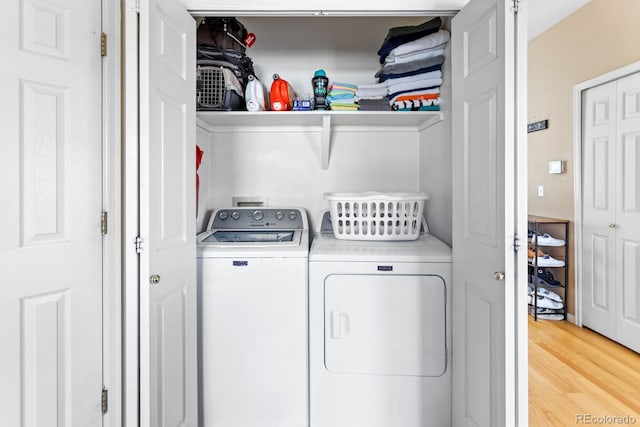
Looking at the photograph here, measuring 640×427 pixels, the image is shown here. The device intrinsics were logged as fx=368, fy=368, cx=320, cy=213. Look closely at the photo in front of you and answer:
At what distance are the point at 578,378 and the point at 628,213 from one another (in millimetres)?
1477

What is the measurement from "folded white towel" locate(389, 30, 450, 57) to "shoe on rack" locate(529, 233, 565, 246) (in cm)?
259

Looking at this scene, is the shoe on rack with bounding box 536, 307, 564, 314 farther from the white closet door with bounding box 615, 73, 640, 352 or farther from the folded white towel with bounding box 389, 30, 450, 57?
the folded white towel with bounding box 389, 30, 450, 57

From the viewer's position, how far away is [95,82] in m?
1.26

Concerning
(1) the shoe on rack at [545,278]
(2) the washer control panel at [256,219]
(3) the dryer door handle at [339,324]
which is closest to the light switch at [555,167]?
(1) the shoe on rack at [545,278]

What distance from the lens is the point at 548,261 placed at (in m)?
3.67

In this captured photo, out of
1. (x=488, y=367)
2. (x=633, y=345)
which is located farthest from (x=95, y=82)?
(x=633, y=345)

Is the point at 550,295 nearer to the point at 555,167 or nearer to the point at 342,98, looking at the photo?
the point at 555,167

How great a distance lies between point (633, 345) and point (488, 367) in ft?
8.12

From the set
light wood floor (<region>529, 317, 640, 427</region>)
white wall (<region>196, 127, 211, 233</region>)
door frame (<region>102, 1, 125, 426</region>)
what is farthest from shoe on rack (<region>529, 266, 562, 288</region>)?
door frame (<region>102, 1, 125, 426</region>)

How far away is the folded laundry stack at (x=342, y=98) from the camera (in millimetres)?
2166

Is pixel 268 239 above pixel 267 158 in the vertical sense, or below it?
below

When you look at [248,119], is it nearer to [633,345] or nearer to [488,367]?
[488,367]

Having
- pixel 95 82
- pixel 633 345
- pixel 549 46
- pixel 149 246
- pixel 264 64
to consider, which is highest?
pixel 549 46

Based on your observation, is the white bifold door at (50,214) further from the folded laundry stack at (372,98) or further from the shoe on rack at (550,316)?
the shoe on rack at (550,316)
